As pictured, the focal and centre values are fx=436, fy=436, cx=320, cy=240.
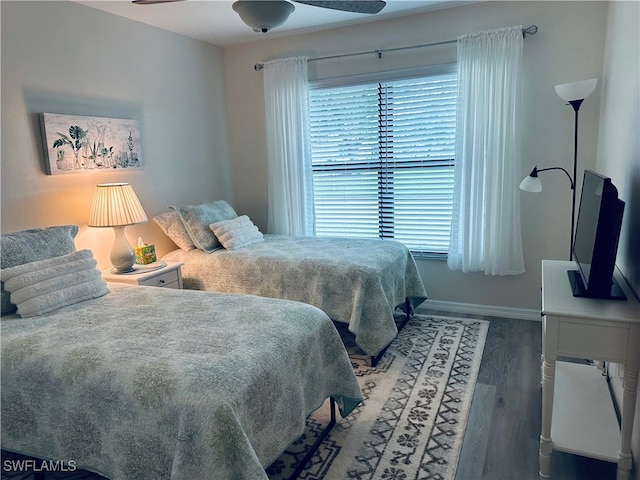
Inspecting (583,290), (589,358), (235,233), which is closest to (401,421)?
(589,358)

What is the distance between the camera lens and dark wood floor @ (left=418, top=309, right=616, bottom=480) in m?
1.97

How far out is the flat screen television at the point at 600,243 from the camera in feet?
5.74

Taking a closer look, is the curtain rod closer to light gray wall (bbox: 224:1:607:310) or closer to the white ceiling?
light gray wall (bbox: 224:1:607:310)

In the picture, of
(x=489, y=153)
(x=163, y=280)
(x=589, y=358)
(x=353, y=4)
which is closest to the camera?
(x=589, y=358)

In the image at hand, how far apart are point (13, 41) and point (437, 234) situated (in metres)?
3.43

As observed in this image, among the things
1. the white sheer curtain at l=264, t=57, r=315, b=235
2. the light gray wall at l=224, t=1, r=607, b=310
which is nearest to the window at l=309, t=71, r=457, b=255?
the white sheer curtain at l=264, t=57, r=315, b=235

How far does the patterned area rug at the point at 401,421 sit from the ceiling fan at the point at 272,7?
2.12m

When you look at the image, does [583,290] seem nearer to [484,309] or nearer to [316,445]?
[316,445]

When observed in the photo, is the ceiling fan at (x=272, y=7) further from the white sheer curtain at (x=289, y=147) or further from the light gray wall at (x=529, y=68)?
the white sheer curtain at (x=289, y=147)

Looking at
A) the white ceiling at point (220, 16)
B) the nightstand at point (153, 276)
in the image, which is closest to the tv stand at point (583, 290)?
the white ceiling at point (220, 16)

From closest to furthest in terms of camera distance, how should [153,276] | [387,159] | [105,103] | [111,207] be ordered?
[111,207]
[153,276]
[105,103]
[387,159]

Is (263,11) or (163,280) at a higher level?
(263,11)

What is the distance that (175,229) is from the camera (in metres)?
3.72

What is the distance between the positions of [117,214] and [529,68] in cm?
329
